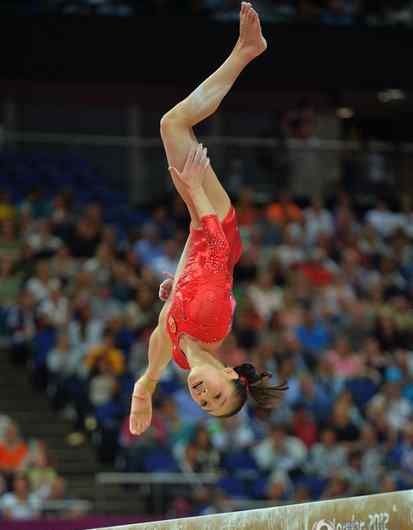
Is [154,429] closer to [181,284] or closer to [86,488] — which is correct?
[86,488]

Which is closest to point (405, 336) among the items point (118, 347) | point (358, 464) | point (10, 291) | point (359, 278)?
point (359, 278)

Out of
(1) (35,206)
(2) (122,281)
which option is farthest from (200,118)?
(1) (35,206)

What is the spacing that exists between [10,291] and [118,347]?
1.52 metres

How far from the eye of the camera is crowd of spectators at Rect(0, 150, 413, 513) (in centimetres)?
1265

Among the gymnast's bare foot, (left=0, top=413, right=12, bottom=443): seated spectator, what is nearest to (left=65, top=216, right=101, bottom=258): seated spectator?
(left=0, top=413, right=12, bottom=443): seated spectator

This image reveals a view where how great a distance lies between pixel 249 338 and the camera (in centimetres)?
1410

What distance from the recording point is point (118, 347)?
1352cm

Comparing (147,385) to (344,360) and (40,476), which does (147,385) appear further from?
(344,360)

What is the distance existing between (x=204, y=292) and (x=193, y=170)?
27.7 inches

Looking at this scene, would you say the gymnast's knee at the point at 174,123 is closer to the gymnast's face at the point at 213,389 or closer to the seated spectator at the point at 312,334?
the gymnast's face at the point at 213,389

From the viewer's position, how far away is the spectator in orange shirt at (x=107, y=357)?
13.0 metres

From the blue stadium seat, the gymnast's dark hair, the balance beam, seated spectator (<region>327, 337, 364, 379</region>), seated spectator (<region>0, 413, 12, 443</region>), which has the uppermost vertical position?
seated spectator (<region>327, 337, 364, 379</region>)

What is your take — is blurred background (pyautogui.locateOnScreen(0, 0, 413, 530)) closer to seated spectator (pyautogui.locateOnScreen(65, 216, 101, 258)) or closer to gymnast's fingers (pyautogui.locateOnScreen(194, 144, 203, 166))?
seated spectator (pyautogui.locateOnScreen(65, 216, 101, 258))

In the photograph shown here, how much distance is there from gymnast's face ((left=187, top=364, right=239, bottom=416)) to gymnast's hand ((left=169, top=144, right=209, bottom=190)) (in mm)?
1067
